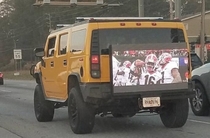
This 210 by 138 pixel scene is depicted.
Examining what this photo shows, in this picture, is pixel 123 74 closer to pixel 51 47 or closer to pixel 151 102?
pixel 151 102

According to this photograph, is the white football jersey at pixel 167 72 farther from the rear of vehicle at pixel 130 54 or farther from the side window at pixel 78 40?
the side window at pixel 78 40

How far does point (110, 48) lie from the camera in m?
9.31

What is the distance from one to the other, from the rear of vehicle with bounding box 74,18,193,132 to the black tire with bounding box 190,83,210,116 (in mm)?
2527

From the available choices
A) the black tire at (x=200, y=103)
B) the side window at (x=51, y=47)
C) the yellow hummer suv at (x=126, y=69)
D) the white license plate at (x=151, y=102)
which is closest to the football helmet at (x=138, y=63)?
the yellow hummer suv at (x=126, y=69)

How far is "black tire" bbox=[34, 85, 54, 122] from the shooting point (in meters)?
12.6

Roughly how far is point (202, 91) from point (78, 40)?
153 inches

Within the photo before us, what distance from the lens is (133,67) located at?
9492 mm

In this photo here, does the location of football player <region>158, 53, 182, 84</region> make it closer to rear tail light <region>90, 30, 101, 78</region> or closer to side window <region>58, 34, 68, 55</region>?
rear tail light <region>90, 30, 101, 78</region>

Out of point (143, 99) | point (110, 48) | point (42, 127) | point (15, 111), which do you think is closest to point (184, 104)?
point (143, 99)

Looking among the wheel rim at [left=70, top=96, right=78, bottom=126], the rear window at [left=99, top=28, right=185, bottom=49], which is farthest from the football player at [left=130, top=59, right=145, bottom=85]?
the wheel rim at [left=70, top=96, right=78, bottom=126]

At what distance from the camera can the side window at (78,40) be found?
9852 mm

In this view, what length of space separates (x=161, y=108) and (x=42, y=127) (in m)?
2.85

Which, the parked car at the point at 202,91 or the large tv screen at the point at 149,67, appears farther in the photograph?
the parked car at the point at 202,91

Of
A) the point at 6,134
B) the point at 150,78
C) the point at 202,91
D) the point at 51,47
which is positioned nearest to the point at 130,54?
the point at 150,78
